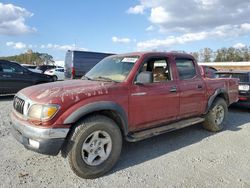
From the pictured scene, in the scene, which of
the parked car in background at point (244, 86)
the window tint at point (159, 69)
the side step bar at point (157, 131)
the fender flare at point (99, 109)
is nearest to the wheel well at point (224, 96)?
the side step bar at point (157, 131)

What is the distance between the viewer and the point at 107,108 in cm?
367

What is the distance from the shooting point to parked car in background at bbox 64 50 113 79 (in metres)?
12.6

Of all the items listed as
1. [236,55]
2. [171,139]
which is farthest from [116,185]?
[236,55]

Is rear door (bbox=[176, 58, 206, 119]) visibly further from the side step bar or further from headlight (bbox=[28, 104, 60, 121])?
headlight (bbox=[28, 104, 60, 121])

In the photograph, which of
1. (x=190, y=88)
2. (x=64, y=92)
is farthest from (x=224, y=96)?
(x=64, y=92)

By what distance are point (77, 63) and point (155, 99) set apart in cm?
909

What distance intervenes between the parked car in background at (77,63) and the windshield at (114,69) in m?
7.73

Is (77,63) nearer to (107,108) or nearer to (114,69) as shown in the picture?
(114,69)

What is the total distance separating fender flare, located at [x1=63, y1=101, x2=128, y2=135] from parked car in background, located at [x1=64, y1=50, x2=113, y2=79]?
8.89m

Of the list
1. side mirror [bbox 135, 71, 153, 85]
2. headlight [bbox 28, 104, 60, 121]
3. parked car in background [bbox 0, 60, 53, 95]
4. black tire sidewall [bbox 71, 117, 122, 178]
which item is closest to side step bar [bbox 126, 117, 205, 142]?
black tire sidewall [bbox 71, 117, 122, 178]

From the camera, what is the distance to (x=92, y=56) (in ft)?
44.5

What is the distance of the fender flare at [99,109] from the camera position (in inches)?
132

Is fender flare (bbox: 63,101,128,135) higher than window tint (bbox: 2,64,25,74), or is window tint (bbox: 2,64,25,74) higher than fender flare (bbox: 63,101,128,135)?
window tint (bbox: 2,64,25,74)

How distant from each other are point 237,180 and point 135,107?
1.88 metres
